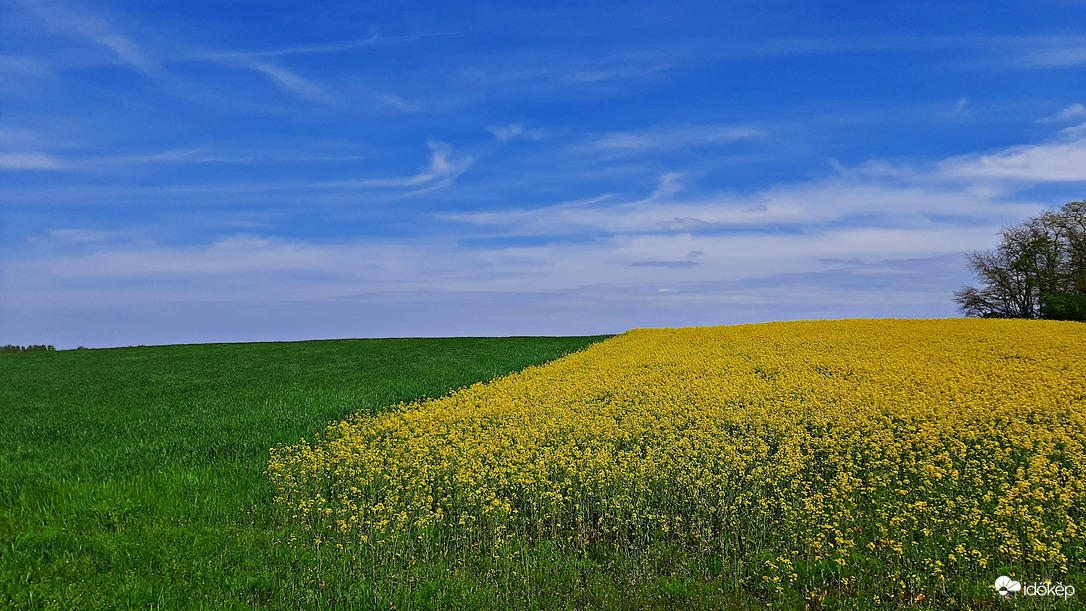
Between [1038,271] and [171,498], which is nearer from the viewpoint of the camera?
[171,498]

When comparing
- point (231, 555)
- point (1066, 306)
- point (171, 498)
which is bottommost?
point (231, 555)

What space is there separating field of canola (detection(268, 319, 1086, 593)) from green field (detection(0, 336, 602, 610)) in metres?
1.01

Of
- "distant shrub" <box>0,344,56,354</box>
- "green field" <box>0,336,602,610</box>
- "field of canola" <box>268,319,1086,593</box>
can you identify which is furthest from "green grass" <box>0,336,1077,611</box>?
"distant shrub" <box>0,344,56,354</box>

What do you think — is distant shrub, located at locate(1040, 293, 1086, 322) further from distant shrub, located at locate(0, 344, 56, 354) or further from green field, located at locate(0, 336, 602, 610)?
distant shrub, located at locate(0, 344, 56, 354)

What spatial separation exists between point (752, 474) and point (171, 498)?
9.34m

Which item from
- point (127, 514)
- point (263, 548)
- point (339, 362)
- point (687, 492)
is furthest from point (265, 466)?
point (339, 362)

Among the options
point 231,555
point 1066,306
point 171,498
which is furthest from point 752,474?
point 1066,306

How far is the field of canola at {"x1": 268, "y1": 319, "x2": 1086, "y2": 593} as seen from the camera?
8648mm

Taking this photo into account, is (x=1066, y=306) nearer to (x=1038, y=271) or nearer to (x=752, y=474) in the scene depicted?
(x=1038, y=271)

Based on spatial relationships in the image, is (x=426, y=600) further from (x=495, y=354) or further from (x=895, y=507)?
(x=495, y=354)

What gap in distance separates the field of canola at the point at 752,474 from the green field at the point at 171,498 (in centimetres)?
101

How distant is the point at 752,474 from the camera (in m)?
10.7

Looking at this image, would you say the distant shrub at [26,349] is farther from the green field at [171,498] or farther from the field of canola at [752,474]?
the field of canola at [752,474]

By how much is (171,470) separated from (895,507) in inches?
487
